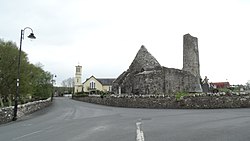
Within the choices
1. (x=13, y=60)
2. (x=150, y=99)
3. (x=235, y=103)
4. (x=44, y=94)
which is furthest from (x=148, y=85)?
(x=44, y=94)

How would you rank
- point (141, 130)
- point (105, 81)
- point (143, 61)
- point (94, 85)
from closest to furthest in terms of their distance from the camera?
point (141, 130) < point (143, 61) < point (94, 85) < point (105, 81)

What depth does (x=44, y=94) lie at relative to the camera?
5275 cm

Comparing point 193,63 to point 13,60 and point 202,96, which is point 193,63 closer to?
point 202,96

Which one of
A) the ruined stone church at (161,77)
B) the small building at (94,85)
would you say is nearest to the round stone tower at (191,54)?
the ruined stone church at (161,77)

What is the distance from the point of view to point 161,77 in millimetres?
36031

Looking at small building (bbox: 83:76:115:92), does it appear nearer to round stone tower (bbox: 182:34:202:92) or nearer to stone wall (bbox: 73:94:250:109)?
round stone tower (bbox: 182:34:202:92)

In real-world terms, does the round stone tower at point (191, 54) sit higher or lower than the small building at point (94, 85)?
higher

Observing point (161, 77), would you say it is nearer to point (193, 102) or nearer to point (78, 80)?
point (193, 102)

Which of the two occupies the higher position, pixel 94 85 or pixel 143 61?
pixel 143 61

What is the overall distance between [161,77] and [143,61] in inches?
388

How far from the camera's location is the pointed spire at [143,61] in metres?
44.6

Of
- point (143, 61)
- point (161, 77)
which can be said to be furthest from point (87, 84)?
point (161, 77)

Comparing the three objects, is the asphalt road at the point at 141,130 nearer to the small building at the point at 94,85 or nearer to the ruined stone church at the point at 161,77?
the ruined stone church at the point at 161,77

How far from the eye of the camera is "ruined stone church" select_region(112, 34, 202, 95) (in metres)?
36.0
